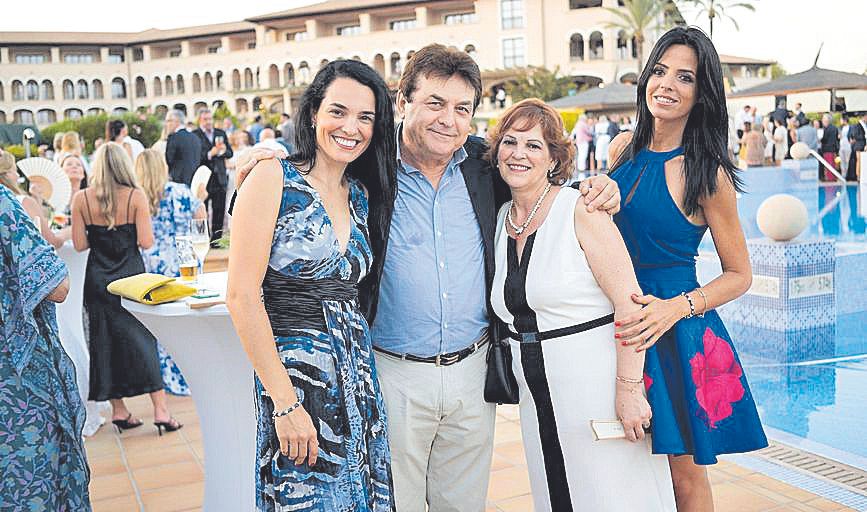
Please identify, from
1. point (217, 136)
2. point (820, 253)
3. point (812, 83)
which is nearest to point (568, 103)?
point (812, 83)

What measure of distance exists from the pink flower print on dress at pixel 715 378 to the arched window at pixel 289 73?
182ft

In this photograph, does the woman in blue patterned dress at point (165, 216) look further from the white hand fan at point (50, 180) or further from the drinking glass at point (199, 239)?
the drinking glass at point (199, 239)

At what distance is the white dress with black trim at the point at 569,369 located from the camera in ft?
7.55

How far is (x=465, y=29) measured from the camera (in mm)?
49875

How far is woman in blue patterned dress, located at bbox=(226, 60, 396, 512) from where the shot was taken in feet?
6.71

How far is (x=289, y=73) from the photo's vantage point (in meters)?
57.0

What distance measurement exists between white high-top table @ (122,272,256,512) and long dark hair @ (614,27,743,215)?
5.32 feet

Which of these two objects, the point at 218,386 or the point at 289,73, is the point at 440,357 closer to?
the point at 218,386

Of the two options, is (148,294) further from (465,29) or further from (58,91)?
(58,91)

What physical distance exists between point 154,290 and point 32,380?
51 cm

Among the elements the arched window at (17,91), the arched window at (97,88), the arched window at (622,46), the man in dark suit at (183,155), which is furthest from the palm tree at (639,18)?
the arched window at (17,91)

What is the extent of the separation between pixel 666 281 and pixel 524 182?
532mm

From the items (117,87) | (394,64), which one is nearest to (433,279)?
(394,64)

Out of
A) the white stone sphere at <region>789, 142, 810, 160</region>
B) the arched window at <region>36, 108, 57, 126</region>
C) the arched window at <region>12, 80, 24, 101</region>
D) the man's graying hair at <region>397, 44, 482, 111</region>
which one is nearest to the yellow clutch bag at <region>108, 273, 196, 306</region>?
the man's graying hair at <region>397, 44, 482, 111</region>
